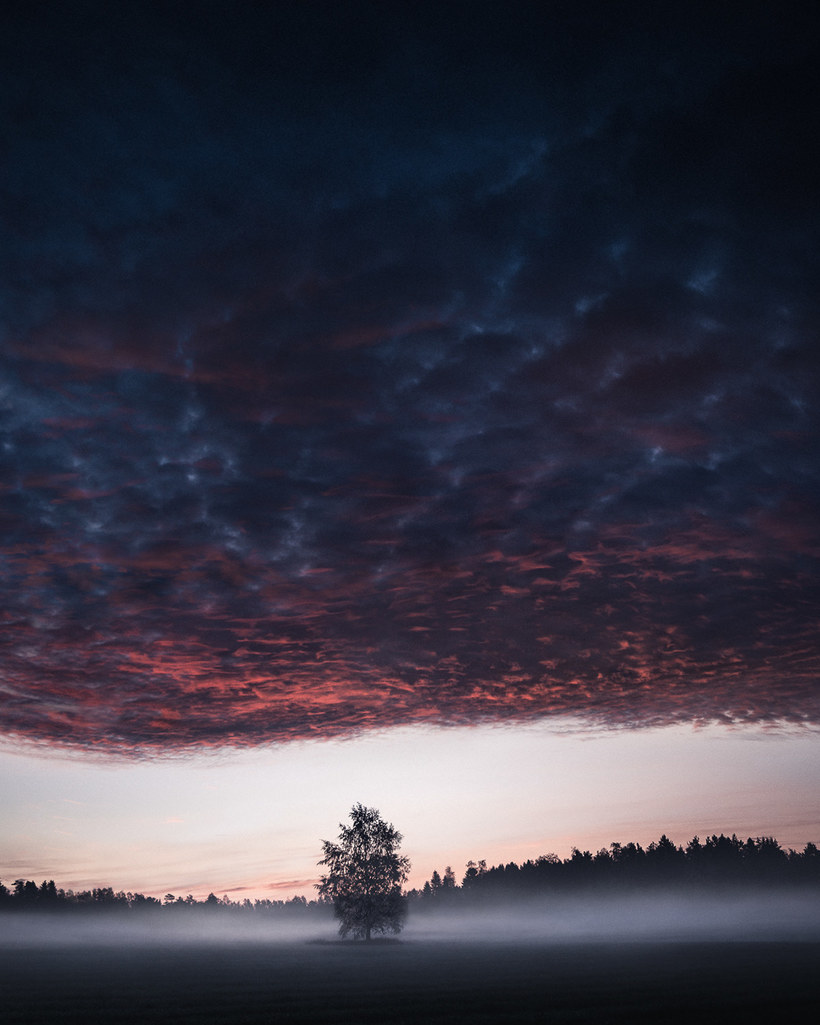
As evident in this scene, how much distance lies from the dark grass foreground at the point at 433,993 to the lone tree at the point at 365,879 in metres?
46.3

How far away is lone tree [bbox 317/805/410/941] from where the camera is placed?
109m

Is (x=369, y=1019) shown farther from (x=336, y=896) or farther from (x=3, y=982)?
(x=336, y=896)

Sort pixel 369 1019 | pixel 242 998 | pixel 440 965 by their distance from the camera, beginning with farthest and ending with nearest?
pixel 440 965
pixel 242 998
pixel 369 1019

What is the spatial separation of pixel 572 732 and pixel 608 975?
Result: 69.1 ft

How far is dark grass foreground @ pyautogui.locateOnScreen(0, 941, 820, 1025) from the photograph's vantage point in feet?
99.1

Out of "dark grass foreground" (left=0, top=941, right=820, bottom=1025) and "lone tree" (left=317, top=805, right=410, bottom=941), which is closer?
"dark grass foreground" (left=0, top=941, right=820, bottom=1025)

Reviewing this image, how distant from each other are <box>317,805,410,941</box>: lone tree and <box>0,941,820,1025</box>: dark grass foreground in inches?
1824

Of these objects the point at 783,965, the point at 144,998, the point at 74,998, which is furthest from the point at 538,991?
the point at 783,965

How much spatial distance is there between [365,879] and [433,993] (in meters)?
77.4

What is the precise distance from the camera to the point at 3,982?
53.4 m

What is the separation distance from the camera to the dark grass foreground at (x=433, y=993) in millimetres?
30219

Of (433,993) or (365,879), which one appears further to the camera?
(365,879)

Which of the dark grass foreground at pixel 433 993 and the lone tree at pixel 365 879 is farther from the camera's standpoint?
the lone tree at pixel 365 879

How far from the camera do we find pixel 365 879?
110 meters
